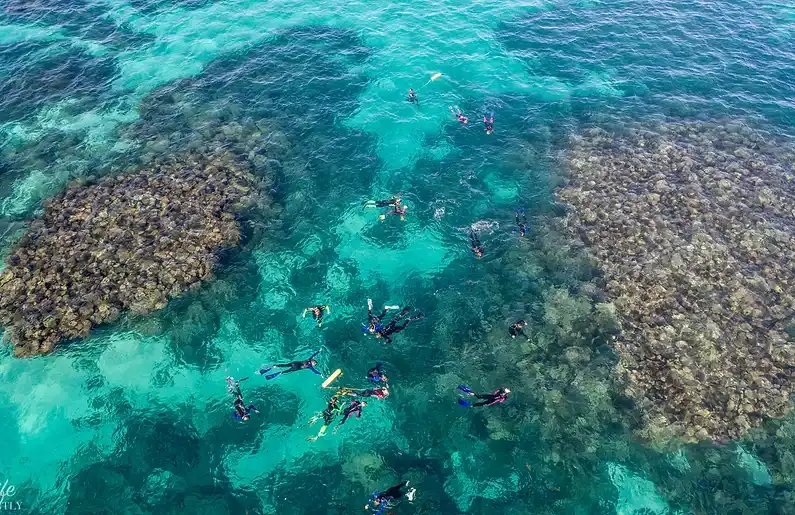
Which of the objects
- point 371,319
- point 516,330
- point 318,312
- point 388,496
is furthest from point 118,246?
point 516,330

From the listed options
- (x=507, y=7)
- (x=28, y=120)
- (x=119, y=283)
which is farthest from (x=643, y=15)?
(x=28, y=120)

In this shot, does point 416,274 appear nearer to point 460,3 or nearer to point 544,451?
point 544,451

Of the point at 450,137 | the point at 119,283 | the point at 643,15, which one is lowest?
the point at 119,283

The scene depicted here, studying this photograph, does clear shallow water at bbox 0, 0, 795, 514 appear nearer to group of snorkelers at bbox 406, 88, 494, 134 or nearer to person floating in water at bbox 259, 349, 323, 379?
person floating in water at bbox 259, 349, 323, 379

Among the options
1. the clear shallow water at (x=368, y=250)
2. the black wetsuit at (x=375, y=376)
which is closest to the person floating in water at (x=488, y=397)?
the clear shallow water at (x=368, y=250)

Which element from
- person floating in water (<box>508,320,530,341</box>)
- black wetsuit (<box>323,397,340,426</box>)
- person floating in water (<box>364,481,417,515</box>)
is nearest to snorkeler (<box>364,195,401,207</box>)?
person floating in water (<box>508,320,530,341</box>)

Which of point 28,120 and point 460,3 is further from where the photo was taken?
point 460,3

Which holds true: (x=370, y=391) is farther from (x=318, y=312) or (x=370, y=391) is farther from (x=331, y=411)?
(x=318, y=312)
